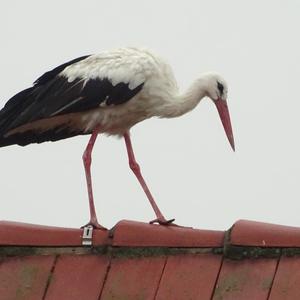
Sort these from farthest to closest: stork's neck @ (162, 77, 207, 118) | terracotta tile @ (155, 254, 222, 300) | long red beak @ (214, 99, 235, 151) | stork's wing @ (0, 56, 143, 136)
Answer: long red beak @ (214, 99, 235, 151)
stork's neck @ (162, 77, 207, 118)
stork's wing @ (0, 56, 143, 136)
terracotta tile @ (155, 254, 222, 300)

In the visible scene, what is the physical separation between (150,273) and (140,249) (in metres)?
0.17

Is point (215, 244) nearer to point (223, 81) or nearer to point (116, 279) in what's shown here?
point (116, 279)

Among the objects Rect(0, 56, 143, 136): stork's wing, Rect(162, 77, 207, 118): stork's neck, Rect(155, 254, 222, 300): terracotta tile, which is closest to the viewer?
Rect(155, 254, 222, 300): terracotta tile

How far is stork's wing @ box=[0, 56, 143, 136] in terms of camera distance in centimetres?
742

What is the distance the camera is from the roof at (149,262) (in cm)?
440

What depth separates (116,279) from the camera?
4715 millimetres

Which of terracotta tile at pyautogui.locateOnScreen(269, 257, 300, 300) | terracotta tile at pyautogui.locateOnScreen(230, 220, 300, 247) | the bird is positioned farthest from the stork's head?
terracotta tile at pyautogui.locateOnScreen(269, 257, 300, 300)

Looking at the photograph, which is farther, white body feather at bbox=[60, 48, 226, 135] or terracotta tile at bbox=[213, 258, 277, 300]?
white body feather at bbox=[60, 48, 226, 135]

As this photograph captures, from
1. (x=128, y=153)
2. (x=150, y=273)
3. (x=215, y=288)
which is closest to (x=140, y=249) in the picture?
(x=150, y=273)

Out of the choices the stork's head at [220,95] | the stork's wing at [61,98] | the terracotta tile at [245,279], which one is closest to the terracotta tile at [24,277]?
the terracotta tile at [245,279]

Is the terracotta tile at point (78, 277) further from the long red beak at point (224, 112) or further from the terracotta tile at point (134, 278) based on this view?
the long red beak at point (224, 112)

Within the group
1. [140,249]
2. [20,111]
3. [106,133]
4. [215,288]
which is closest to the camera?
[215,288]

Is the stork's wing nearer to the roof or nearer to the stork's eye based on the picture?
the stork's eye

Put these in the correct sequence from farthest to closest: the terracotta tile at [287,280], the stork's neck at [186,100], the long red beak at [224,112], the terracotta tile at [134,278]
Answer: the long red beak at [224,112] < the stork's neck at [186,100] < the terracotta tile at [134,278] < the terracotta tile at [287,280]
